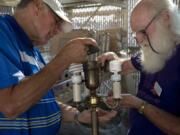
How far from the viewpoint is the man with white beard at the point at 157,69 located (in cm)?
146

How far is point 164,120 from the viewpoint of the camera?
1.44 m

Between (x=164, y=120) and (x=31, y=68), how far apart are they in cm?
60

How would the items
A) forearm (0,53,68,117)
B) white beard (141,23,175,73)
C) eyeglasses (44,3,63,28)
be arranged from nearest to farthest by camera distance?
forearm (0,53,68,117) < eyeglasses (44,3,63,28) < white beard (141,23,175,73)

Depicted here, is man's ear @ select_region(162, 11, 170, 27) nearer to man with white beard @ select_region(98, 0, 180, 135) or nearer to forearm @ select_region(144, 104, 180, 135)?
man with white beard @ select_region(98, 0, 180, 135)

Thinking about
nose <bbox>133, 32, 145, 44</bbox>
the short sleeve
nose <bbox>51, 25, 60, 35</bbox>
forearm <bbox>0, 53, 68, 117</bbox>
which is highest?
nose <bbox>51, 25, 60, 35</bbox>

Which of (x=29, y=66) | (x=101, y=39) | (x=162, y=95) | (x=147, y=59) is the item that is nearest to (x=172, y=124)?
(x=162, y=95)

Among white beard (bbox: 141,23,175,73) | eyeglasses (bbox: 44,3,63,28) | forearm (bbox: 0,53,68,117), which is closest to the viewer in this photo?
forearm (bbox: 0,53,68,117)

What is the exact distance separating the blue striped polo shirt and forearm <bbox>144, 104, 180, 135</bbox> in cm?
42

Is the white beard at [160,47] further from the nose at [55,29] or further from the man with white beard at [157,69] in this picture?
the nose at [55,29]

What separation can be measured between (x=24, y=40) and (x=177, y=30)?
683 millimetres

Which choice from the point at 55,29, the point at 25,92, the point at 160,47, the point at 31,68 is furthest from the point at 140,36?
the point at 25,92

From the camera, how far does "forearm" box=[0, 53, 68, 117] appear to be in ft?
3.79

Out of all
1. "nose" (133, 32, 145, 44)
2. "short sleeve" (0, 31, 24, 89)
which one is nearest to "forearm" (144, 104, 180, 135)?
"nose" (133, 32, 145, 44)

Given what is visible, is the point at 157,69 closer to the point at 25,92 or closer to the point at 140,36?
the point at 140,36
